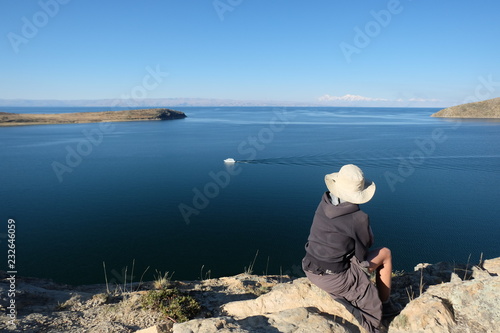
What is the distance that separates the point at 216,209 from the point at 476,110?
406 feet

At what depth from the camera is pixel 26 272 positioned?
12586 mm

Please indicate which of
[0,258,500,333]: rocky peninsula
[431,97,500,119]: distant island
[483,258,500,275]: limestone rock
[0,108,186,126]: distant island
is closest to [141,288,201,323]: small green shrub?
[0,258,500,333]: rocky peninsula

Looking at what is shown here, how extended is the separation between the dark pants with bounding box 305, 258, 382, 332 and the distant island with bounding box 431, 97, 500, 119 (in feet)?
414

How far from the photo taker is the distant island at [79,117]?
79188 mm

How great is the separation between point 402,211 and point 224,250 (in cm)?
1145

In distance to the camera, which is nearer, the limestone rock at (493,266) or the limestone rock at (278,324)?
the limestone rock at (278,324)

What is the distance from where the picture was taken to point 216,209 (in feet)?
65.0

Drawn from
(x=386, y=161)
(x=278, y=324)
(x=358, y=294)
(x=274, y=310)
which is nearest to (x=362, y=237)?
(x=358, y=294)

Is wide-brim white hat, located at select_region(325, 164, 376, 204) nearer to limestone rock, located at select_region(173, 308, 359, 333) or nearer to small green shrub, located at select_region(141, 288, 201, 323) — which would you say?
limestone rock, located at select_region(173, 308, 359, 333)

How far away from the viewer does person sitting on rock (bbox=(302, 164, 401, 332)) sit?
13.0 feet

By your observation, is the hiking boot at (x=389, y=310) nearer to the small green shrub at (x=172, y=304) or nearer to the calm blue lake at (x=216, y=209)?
the small green shrub at (x=172, y=304)

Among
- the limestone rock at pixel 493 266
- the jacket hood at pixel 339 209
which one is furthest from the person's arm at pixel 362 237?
the limestone rock at pixel 493 266

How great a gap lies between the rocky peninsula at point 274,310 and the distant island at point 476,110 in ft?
410

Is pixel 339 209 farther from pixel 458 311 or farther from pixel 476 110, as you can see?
pixel 476 110
